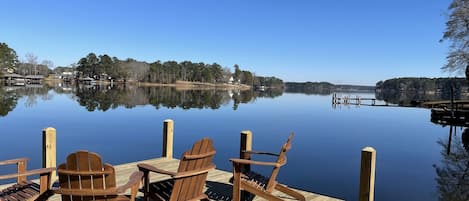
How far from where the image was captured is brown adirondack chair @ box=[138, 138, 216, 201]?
10.9 ft

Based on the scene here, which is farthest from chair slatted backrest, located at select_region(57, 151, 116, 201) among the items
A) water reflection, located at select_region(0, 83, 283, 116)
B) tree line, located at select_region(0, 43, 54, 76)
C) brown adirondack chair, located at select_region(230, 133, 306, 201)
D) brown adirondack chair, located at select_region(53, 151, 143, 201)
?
tree line, located at select_region(0, 43, 54, 76)

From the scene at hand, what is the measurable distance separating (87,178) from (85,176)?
2 cm

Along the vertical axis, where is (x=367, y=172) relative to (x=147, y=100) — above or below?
above

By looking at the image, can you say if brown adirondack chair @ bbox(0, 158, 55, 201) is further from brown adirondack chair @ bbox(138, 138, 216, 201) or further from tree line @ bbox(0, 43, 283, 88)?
tree line @ bbox(0, 43, 283, 88)

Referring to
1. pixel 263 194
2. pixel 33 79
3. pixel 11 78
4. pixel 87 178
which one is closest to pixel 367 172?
pixel 263 194

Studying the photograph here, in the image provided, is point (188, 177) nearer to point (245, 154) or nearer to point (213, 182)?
point (245, 154)

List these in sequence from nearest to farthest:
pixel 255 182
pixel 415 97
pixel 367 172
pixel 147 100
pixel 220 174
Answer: pixel 367 172 → pixel 255 182 → pixel 220 174 → pixel 147 100 → pixel 415 97

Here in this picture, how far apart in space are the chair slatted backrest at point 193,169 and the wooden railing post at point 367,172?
185 cm

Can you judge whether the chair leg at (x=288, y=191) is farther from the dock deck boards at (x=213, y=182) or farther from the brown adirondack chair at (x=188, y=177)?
the brown adirondack chair at (x=188, y=177)

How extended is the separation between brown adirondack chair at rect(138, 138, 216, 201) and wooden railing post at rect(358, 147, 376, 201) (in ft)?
6.07

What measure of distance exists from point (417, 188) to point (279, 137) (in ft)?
25.0

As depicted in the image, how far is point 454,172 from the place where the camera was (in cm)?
1046

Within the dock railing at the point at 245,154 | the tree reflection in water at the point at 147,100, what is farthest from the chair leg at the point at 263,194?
the tree reflection in water at the point at 147,100

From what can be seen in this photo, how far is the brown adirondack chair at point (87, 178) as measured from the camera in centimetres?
276
